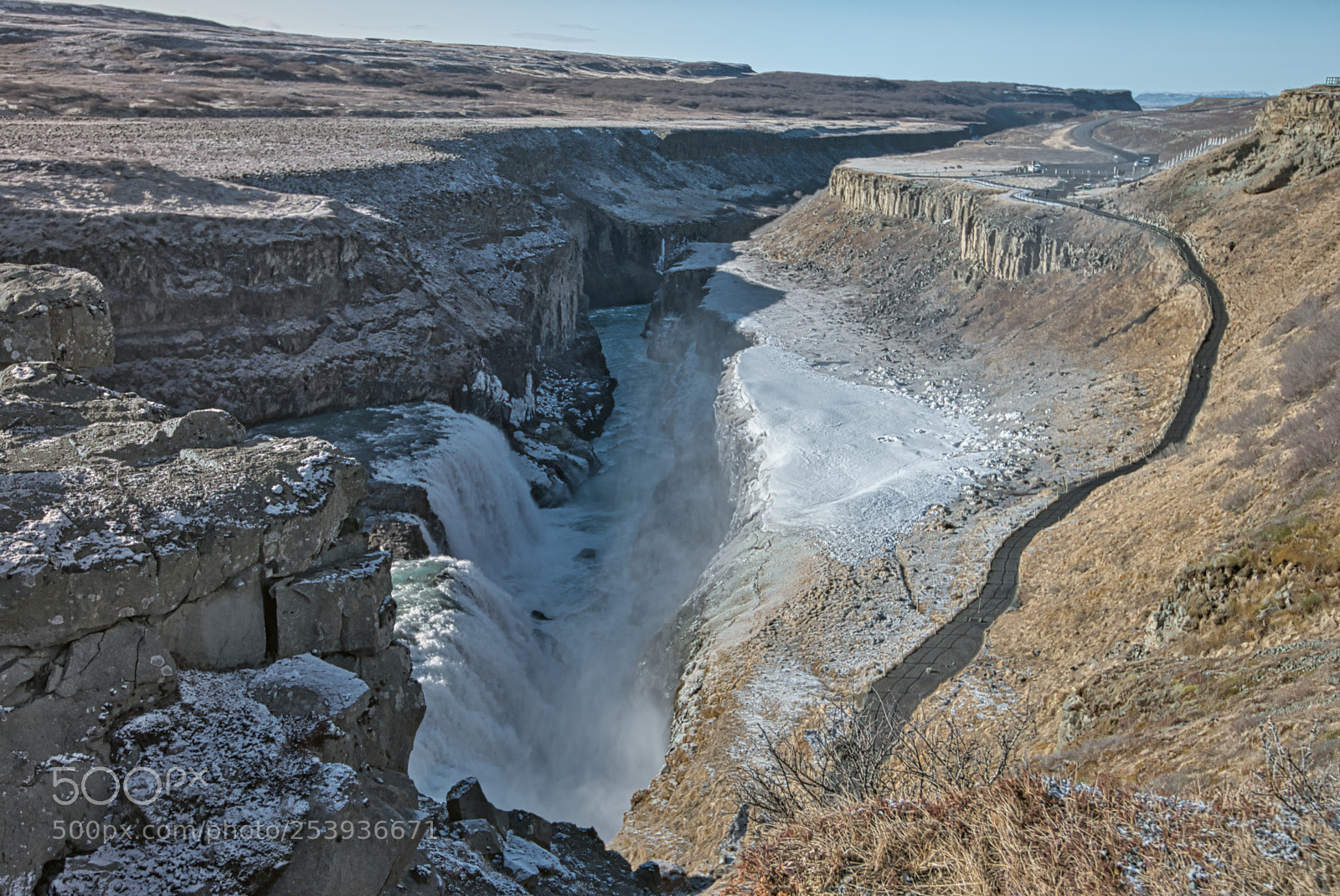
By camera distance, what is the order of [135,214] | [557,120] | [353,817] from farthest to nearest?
1. [557,120]
2. [135,214]
3. [353,817]

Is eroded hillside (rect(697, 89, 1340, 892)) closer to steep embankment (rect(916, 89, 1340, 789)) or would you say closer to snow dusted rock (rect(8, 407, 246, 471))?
steep embankment (rect(916, 89, 1340, 789))

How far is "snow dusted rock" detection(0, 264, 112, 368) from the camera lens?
12766 mm

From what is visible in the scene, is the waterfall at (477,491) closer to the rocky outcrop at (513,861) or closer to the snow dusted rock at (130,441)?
the rocky outcrop at (513,861)

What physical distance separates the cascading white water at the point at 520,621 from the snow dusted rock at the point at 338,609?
778cm

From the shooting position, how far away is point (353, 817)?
8.28 m

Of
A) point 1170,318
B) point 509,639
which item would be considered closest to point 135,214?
point 509,639

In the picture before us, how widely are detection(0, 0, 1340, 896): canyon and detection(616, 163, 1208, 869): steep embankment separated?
0.53ft

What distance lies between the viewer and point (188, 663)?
348 inches

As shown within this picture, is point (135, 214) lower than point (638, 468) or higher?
higher

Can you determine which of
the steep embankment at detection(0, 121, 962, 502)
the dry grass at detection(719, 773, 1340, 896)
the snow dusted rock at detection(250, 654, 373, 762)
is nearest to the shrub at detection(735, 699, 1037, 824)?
the dry grass at detection(719, 773, 1340, 896)

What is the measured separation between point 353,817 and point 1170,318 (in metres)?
30.7

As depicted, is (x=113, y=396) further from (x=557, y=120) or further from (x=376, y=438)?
(x=557, y=120)

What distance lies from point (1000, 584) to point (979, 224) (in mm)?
28261

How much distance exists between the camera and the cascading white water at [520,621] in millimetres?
19797
